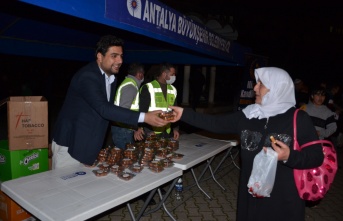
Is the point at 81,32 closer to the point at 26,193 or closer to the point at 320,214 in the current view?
the point at 26,193

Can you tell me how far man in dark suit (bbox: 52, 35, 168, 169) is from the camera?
2.28m

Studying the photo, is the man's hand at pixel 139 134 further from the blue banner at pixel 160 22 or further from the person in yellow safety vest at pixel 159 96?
the blue banner at pixel 160 22

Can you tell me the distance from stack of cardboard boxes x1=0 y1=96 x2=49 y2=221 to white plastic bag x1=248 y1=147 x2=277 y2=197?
2237 millimetres

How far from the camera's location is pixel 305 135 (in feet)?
5.85

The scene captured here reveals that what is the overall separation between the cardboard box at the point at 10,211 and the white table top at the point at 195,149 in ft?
5.31

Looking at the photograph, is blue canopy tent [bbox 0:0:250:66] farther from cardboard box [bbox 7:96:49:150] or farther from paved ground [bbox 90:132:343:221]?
paved ground [bbox 90:132:343:221]

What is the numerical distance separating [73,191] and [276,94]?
1.66m

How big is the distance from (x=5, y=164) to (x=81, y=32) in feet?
7.15

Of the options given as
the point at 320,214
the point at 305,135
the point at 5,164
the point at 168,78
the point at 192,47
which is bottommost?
the point at 320,214

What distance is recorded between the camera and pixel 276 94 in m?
1.85

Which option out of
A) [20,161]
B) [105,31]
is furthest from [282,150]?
[105,31]

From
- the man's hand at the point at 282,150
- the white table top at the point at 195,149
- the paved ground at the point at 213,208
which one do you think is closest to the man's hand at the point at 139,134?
the white table top at the point at 195,149

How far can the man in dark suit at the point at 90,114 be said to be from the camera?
2.28m

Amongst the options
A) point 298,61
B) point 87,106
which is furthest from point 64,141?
point 298,61
